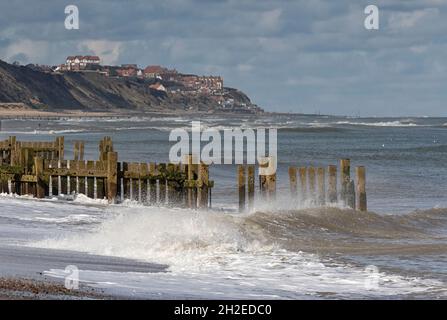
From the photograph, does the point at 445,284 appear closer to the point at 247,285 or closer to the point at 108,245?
the point at 247,285

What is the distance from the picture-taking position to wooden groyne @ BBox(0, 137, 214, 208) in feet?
81.1

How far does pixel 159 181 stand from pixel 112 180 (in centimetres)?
148

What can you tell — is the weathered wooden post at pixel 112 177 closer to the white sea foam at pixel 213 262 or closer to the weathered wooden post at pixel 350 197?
the white sea foam at pixel 213 262

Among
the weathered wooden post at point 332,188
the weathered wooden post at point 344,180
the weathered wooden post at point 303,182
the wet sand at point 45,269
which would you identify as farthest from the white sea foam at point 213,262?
the weathered wooden post at point 344,180

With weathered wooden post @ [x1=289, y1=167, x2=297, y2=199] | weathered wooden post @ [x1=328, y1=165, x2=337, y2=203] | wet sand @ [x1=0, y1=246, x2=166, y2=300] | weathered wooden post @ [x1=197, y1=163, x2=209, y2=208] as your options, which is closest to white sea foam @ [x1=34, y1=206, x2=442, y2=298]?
wet sand @ [x1=0, y1=246, x2=166, y2=300]

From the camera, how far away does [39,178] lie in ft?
91.1

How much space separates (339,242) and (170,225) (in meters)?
3.65

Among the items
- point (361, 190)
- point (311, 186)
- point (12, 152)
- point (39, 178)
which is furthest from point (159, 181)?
point (12, 152)

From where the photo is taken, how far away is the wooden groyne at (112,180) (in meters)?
24.7

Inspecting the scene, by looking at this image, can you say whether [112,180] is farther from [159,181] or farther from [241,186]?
[241,186]

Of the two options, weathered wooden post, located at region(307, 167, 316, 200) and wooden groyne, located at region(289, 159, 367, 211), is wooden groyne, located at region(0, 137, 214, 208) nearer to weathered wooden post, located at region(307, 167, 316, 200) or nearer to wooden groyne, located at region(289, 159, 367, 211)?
wooden groyne, located at region(289, 159, 367, 211)

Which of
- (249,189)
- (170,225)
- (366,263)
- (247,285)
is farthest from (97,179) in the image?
(247,285)

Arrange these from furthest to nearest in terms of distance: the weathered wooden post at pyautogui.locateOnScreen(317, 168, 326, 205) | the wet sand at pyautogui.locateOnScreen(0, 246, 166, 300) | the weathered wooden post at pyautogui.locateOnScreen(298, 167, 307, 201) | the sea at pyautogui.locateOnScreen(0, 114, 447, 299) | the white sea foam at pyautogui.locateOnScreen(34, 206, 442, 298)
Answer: the weathered wooden post at pyautogui.locateOnScreen(317, 168, 326, 205) < the weathered wooden post at pyautogui.locateOnScreen(298, 167, 307, 201) < the sea at pyautogui.locateOnScreen(0, 114, 447, 299) < the white sea foam at pyautogui.locateOnScreen(34, 206, 442, 298) < the wet sand at pyautogui.locateOnScreen(0, 246, 166, 300)

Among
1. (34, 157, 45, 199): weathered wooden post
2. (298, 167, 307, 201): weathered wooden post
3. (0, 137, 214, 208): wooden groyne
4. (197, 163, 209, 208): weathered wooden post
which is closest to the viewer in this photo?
(197, 163, 209, 208): weathered wooden post
